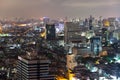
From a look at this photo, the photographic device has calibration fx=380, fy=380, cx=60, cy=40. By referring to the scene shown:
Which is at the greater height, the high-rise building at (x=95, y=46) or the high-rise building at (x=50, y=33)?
the high-rise building at (x=50, y=33)

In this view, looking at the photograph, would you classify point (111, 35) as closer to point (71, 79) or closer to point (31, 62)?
point (71, 79)

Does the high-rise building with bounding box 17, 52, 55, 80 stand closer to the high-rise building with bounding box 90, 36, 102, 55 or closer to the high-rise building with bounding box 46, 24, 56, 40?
the high-rise building with bounding box 90, 36, 102, 55

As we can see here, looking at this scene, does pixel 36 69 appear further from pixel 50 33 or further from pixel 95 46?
pixel 50 33

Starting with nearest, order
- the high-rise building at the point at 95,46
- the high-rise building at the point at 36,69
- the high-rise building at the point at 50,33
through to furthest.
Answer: the high-rise building at the point at 36,69
the high-rise building at the point at 95,46
the high-rise building at the point at 50,33

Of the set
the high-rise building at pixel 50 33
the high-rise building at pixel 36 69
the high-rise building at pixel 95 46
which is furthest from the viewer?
the high-rise building at pixel 50 33

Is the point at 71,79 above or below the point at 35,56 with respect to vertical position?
below

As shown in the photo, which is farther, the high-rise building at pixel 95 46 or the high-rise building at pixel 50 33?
the high-rise building at pixel 50 33

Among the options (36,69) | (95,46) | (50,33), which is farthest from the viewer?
(50,33)

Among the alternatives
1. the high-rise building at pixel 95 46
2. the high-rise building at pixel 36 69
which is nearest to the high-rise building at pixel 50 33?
the high-rise building at pixel 95 46

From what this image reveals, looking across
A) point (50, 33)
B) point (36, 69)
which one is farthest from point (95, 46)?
point (36, 69)

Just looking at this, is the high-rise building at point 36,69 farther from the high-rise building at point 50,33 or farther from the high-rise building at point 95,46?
the high-rise building at point 50,33

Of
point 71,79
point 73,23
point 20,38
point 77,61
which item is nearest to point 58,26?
point 73,23
